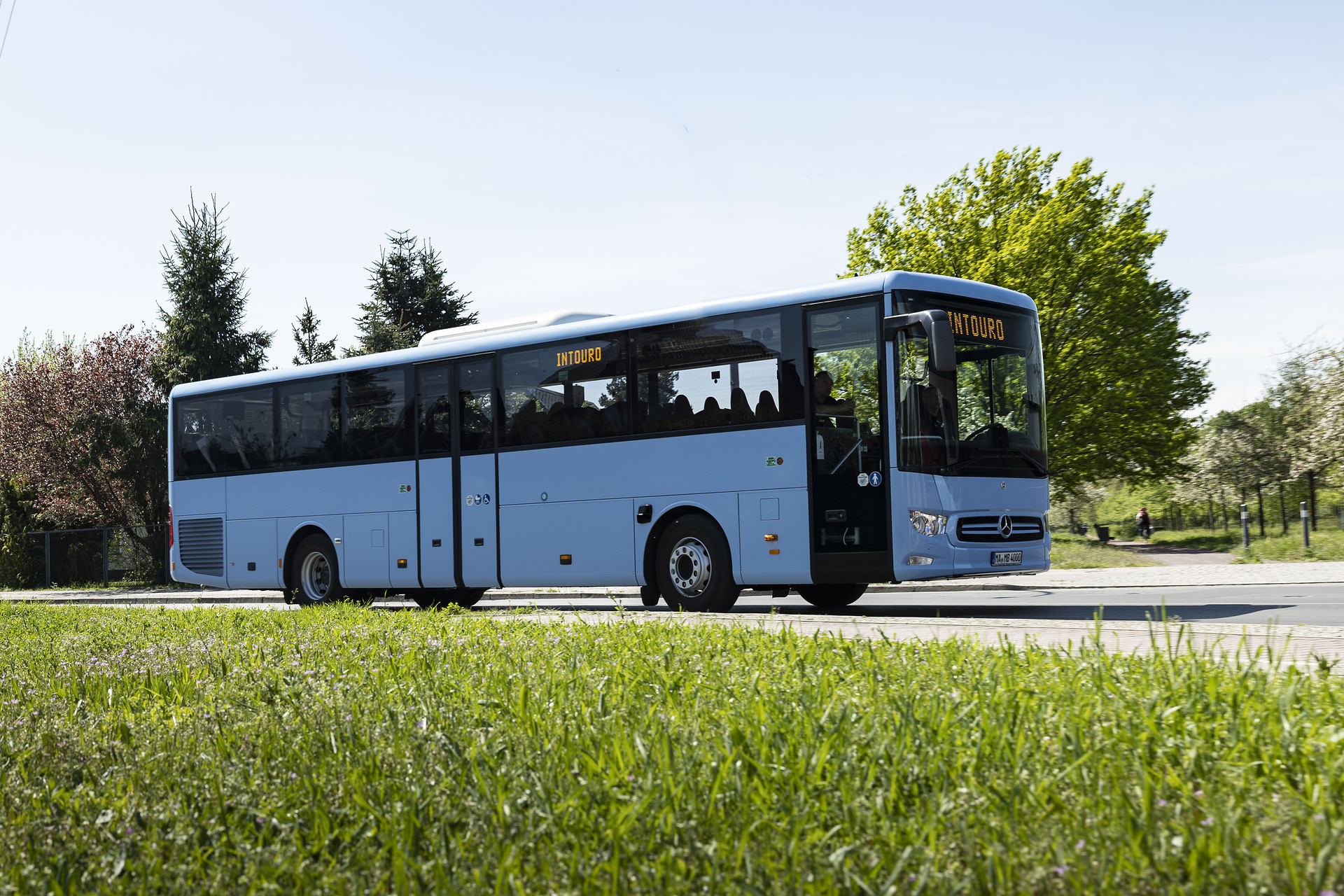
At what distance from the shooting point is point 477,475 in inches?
604

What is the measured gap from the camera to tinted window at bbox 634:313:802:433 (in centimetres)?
1273

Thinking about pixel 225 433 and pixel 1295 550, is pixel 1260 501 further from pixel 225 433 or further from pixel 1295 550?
pixel 225 433

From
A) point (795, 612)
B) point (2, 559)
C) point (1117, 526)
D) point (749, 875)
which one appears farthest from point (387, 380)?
point (1117, 526)

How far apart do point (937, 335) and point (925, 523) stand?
6.14 ft

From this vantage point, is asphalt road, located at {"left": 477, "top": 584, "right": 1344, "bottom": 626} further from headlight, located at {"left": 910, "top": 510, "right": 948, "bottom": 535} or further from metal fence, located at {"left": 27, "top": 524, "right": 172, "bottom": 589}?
metal fence, located at {"left": 27, "top": 524, "right": 172, "bottom": 589}

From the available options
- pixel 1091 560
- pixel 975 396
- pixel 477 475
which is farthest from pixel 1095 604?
pixel 1091 560

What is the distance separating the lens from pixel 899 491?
39.0 ft

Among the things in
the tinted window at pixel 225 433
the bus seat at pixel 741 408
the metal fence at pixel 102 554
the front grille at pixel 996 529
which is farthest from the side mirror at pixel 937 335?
the metal fence at pixel 102 554

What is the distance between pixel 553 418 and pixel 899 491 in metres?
4.75

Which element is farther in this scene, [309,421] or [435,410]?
[309,421]

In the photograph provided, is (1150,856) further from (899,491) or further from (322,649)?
(899,491)

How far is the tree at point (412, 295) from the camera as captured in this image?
49.9m

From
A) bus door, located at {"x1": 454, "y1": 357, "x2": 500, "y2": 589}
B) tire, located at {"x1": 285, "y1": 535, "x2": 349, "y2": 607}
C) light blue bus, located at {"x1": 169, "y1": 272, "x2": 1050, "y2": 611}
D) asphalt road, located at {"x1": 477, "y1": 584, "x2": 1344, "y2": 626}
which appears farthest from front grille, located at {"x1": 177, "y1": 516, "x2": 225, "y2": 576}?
bus door, located at {"x1": 454, "y1": 357, "x2": 500, "y2": 589}

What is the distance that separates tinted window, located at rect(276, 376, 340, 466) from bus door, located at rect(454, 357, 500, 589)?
244 centimetres
